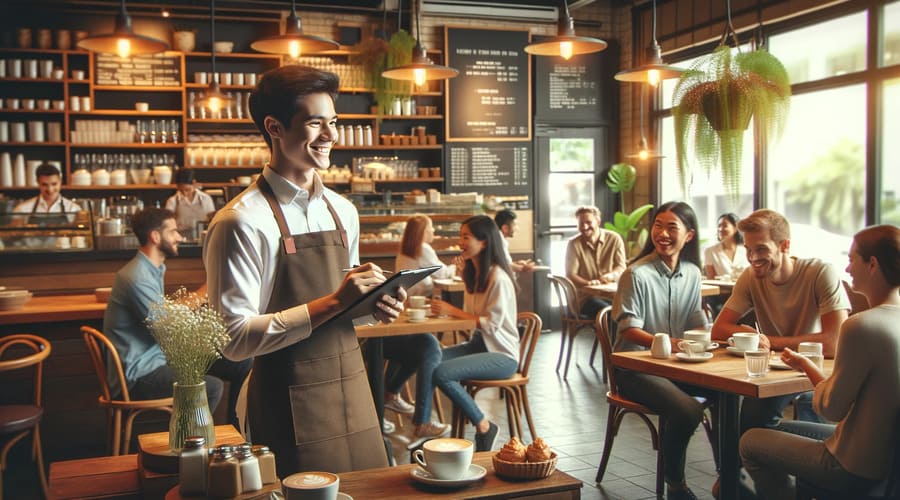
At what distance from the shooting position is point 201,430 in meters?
2.20

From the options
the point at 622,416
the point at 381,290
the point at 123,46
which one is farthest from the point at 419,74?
the point at 381,290

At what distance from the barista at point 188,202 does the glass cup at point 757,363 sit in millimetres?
6234

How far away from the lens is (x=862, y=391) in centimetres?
264

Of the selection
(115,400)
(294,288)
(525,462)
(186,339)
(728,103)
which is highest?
(728,103)

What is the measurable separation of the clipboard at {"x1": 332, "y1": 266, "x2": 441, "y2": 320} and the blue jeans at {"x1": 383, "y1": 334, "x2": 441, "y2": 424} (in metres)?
2.72

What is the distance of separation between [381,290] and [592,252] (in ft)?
19.8

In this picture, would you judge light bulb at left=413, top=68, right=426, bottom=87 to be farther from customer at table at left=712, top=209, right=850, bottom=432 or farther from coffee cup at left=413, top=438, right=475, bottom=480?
coffee cup at left=413, top=438, right=475, bottom=480

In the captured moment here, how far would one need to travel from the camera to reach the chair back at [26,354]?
3.84 meters

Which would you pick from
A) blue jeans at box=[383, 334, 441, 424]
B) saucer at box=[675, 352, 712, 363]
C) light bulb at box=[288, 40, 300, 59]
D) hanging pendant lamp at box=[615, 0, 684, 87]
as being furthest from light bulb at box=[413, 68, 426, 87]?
saucer at box=[675, 352, 712, 363]

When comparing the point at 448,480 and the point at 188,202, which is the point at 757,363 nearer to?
the point at 448,480

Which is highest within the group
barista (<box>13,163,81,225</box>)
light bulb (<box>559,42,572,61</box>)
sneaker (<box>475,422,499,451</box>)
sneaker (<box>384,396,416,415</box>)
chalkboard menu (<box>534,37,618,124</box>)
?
chalkboard menu (<box>534,37,618,124</box>)

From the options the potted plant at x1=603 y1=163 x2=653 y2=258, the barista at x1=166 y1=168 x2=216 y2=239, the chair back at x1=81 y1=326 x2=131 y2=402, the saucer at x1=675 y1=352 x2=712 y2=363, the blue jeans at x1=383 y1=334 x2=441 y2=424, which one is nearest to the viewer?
the saucer at x1=675 y1=352 x2=712 y2=363

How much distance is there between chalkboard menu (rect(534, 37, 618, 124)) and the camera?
10180mm

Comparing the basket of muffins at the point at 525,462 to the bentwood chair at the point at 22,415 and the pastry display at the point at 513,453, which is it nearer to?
the pastry display at the point at 513,453
